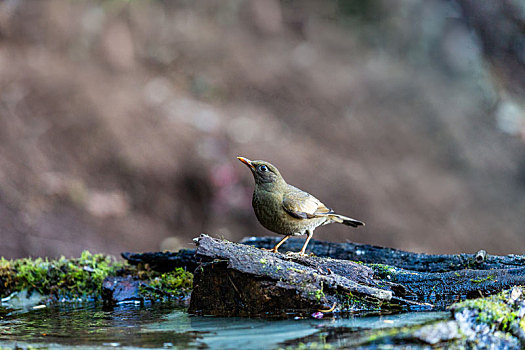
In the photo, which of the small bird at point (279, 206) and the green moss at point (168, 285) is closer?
the small bird at point (279, 206)

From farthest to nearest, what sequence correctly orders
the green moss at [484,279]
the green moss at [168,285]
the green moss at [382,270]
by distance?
the green moss at [168,285], the green moss at [382,270], the green moss at [484,279]

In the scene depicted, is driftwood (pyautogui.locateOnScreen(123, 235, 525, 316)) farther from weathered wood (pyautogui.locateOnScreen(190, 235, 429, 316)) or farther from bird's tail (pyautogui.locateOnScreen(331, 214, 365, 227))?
bird's tail (pyautogui.locateOnScreen(331, 214, 365, 227))

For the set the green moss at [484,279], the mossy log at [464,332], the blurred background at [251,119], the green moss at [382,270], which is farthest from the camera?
the blurred background at [251,119]

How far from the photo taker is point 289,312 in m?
3.08

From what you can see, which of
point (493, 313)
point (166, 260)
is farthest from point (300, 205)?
point (493, 313)

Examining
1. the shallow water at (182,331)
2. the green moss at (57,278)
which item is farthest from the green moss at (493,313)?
the green moss at (57,278)

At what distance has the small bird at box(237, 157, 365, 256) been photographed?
435 centimetres

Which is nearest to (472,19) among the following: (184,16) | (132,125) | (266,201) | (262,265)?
(184,16)

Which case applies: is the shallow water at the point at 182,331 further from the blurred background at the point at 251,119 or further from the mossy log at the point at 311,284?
the blurred background at the point at 251,119

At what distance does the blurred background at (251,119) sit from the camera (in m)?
9.02

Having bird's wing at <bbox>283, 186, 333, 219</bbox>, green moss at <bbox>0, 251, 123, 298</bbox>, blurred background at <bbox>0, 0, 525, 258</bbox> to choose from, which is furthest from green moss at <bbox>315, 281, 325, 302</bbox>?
blurred background at <bbox>0, 0, 525, 258</bbox>

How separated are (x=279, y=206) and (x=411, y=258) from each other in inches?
46.4

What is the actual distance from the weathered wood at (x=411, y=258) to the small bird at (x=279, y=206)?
1.49 ft

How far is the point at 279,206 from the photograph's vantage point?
435 centimetres
